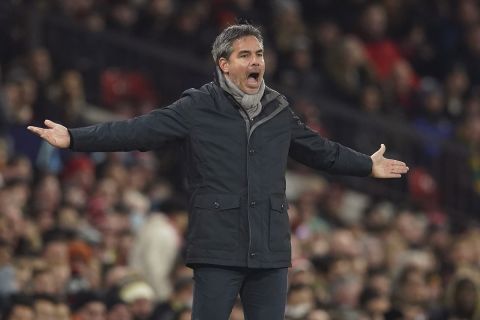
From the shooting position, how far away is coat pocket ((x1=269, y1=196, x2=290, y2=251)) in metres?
7.94

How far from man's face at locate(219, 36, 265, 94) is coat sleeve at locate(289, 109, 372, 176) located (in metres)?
0.30

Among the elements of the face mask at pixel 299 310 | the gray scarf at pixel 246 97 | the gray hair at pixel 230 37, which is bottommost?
the face mask at pixel 299 310

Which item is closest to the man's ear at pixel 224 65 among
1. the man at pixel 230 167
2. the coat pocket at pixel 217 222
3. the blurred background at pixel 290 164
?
the man at pixel 230 167

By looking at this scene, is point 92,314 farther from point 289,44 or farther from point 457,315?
point 289,44

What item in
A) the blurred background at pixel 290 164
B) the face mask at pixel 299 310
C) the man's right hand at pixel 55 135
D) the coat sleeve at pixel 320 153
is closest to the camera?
the man's right hand at pixel 55 135

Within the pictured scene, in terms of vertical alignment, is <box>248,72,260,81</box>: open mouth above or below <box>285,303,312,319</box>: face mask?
above

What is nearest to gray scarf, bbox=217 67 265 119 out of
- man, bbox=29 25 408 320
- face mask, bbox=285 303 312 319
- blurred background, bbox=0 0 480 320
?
man, bbox=29 25 408 320

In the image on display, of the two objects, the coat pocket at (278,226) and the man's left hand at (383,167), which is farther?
the man's left hand at (383,167)

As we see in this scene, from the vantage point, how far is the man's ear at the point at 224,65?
8.01m

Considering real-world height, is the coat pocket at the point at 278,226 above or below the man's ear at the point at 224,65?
below

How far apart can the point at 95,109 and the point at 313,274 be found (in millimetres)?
3376

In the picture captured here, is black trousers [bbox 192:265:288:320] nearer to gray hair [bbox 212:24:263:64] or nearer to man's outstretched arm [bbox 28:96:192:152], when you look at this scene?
man's outstretched arm [bbox 28:96:192:152]

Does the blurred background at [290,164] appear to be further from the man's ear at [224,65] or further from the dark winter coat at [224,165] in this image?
the man's ear at [224,65]

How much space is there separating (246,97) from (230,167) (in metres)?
0.35
